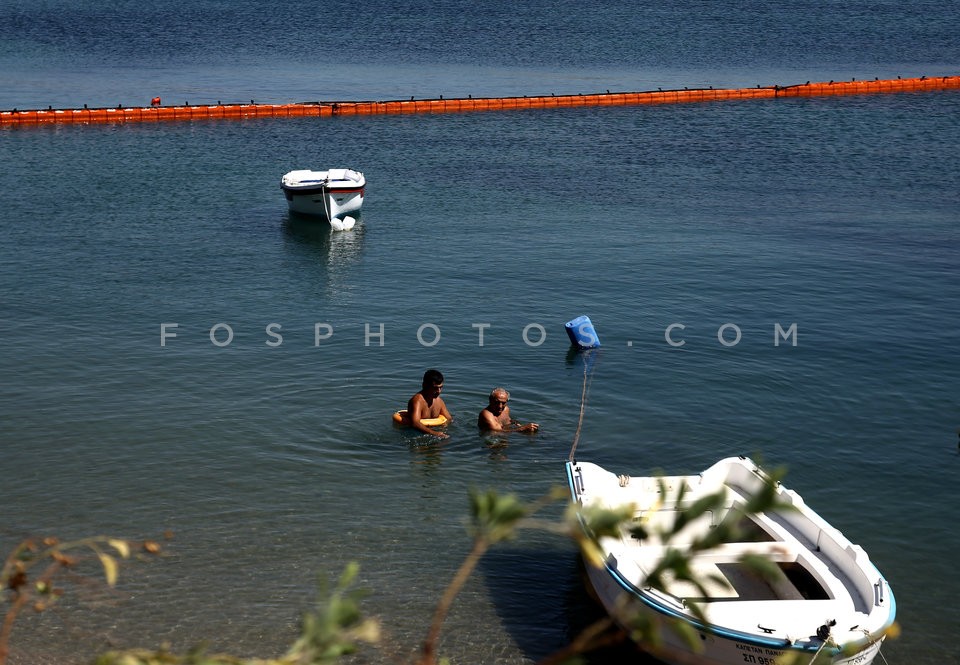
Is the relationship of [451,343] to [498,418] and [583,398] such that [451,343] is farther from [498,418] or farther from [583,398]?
[498,418]

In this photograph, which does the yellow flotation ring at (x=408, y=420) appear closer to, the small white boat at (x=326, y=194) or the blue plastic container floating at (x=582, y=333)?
the blue plastic container floating at (x=582, y=333)

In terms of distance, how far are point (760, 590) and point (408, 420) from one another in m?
6.89

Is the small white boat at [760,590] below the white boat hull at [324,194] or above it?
below

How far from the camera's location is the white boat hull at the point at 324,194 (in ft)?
97.4

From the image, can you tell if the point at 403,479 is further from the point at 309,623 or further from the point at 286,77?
the point at 286,77

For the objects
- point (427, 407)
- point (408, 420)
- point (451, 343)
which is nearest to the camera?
point (427, 407)

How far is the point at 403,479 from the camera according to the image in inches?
613

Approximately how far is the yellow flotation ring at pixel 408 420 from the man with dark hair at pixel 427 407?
3 centimetres

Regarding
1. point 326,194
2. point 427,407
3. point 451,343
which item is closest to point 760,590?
point 427,407

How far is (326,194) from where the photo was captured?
29656 mm

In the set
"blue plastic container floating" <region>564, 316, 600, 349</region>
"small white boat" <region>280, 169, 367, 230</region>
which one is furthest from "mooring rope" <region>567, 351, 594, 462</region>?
"small white boat" <region>280, 169, 367, 230</region>

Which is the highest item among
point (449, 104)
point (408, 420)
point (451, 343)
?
point (449, 104)

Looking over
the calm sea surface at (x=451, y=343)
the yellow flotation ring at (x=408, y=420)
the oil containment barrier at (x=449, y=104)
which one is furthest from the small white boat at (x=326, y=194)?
the oil containment barrier at (x=449, y=104)

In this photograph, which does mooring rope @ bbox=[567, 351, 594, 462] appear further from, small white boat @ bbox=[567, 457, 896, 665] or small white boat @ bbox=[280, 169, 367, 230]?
small white boat @ bbox=[280, 169, 367, 230]
